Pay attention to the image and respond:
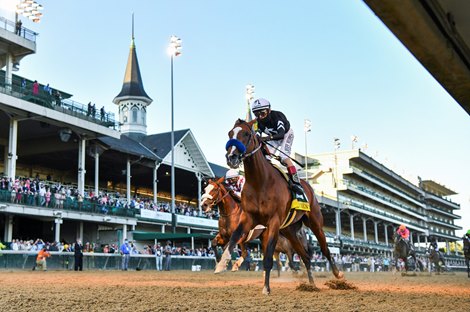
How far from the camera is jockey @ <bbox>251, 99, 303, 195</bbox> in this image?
34.6ft

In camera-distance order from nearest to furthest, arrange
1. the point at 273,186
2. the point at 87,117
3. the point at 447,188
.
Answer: the point at 273,186
the point at 87,117
the point at 447,188

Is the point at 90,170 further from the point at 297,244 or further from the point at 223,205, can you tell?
the point at 297,244

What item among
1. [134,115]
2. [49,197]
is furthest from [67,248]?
[134,115]

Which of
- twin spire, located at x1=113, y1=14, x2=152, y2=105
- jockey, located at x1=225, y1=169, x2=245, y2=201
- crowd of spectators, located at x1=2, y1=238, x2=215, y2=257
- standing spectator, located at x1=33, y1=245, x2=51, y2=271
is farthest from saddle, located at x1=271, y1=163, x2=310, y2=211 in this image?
twin spire, located at x1=113, y1=14, x2=152, y2=105

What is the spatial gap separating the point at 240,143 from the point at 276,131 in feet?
6.63

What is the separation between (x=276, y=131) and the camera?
35.3 feet

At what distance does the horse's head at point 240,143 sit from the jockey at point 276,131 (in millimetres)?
808

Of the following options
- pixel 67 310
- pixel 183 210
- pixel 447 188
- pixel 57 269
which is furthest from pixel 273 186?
pixel 447 188

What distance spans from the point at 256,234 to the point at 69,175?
38.2 m

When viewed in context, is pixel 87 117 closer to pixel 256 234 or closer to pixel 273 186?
pixel 256 234

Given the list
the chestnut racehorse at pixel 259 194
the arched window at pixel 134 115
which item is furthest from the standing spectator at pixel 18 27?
the arched window at pixel 134 115

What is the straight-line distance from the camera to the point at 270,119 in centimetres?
1080

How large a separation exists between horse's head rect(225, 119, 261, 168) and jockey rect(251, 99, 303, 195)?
0.81 m

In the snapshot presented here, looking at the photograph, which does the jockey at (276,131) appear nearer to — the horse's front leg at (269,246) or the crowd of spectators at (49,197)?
the horse's front leg at (269,246)
